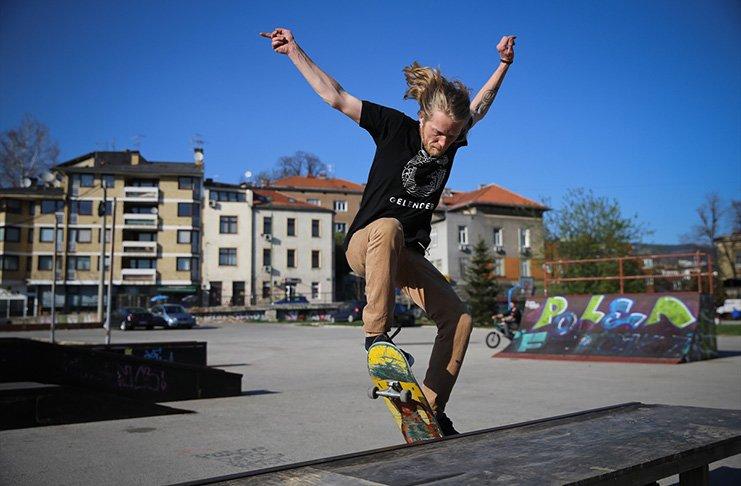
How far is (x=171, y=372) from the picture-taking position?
24.3ft

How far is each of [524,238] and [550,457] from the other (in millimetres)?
61616

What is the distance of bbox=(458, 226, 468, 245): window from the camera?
193 ft

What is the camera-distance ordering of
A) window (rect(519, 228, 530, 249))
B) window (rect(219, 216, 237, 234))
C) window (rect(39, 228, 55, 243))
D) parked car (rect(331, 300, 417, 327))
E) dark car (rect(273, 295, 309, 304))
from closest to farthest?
parked car (rect(331, 300, 417, 327)), dark car (rect(273, 295, 309, 304)), window (rect(39, 228, 55, 243)), window (rect(219, 216, 237, 234)), window (rect(519, 228, 530, 249))

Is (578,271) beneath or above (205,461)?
above

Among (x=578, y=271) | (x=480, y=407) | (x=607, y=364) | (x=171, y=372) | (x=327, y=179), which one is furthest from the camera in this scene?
(x=327, y=179)

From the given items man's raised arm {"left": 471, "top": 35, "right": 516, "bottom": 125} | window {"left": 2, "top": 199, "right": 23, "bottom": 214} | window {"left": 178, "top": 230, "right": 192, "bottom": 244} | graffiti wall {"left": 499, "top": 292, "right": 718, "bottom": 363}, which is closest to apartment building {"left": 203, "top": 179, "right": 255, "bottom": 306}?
window {"left": 178, "top": 230, "right": 192, "bottom": 244}

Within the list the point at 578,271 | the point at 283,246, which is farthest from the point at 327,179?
the point at 578,271

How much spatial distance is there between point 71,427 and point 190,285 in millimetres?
52546

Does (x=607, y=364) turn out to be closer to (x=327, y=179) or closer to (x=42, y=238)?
(x=42, y=238)

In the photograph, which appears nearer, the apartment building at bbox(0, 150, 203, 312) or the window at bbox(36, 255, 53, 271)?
the apartment building at bbox(0, 150, 203, 312)

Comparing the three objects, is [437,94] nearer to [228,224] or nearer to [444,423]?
[444,423]

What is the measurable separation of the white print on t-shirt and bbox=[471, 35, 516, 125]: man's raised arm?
19.6 inches

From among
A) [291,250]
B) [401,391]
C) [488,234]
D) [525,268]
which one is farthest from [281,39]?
[525,268]

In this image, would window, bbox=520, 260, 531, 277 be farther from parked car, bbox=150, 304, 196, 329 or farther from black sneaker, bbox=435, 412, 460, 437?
black sneaker, bbox=435, 412, 460, 437
